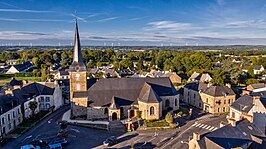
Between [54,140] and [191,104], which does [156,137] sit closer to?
[54,140]

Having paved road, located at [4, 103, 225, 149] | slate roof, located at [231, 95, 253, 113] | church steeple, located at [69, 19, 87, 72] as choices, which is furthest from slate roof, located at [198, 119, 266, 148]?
church steeple, located at [69, 19, 87, 72]

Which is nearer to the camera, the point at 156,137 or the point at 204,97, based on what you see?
the point at 156,137

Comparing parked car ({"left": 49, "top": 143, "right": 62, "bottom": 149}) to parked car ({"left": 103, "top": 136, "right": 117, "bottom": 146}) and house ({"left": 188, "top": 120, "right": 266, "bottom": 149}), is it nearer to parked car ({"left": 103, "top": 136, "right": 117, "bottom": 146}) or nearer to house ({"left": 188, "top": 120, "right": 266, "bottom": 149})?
parked car ({"left": 103, "top": 136, "right": 117, "bottom": 146})

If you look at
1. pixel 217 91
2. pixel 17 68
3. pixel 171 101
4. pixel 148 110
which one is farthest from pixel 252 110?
pixel 17 68

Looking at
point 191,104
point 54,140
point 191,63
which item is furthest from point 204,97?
point 191,63

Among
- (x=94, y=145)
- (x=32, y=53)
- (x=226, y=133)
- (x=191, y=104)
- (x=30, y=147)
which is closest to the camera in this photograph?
(x=226, y=133)

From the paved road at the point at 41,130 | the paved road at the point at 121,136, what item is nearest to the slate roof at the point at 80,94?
the paved road at the point at 41,130
